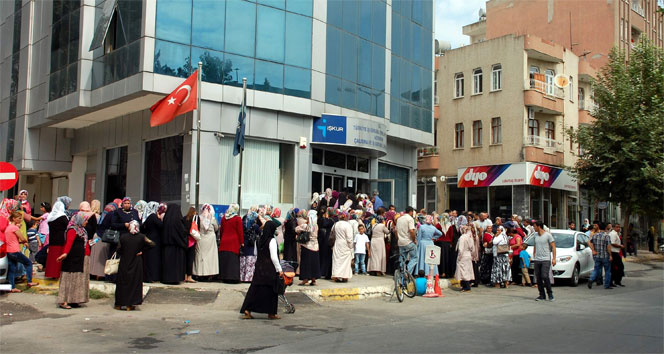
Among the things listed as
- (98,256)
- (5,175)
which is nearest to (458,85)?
(5,175)

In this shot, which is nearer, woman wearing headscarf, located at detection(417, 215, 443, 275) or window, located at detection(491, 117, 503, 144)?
woman wearing headscarf, located at detection(417, 215, 443, 275)

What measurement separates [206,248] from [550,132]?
30.8m

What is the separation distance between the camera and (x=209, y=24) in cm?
2017

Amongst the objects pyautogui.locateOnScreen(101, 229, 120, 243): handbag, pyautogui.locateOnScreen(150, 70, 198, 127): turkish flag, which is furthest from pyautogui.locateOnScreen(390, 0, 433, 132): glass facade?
pyautogui.locateOnScreen(101, 229, 120, 243): handbag

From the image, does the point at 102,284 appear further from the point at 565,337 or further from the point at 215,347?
the point at 565,337

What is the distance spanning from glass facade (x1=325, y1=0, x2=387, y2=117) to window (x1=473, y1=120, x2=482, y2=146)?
14739 millimetres

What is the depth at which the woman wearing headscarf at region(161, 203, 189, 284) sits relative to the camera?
13.2m

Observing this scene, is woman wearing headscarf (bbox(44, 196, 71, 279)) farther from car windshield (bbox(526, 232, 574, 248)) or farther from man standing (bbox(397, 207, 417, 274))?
car windshield (bbox(526, 232, 574, 248))

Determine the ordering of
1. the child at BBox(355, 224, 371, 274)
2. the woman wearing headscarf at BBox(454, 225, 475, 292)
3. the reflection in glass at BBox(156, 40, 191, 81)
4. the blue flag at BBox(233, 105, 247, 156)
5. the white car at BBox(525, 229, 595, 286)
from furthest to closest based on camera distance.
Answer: the reflection in glass at BBox(156, 40, 191, 81) → the blue flag at BBox(233, 105, 247, 156) → the white car at BBox(525, 229, 595, 286) → the child at BBox(355, 224, 371, 274) → the woman wearing headscarf at BBox(454, 225, 475, 292)

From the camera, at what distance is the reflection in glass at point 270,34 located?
21.2m

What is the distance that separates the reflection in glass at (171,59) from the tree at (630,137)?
72.0ft

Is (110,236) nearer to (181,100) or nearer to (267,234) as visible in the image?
(267,234)

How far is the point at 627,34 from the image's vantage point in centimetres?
4759

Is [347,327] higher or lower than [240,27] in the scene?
lower
